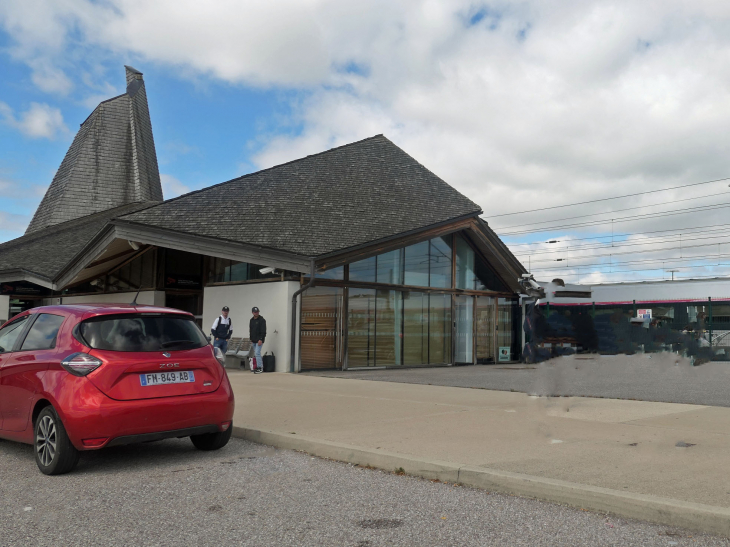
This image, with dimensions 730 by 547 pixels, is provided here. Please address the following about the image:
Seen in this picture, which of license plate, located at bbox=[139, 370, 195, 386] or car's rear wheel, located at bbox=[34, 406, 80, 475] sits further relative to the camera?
license plate, located at bbox=[139, 370, 195, 386]

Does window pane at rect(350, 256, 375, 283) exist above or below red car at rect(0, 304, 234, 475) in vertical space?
above

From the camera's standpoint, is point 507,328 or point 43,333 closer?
point 43,333

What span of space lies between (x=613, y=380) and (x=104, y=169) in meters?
34.6

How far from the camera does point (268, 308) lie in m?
18.2

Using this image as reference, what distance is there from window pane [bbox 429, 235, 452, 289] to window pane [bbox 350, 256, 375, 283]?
2.88 metres

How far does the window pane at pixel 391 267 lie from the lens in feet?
64.9

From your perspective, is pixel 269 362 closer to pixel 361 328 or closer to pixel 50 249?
pixel 361 328

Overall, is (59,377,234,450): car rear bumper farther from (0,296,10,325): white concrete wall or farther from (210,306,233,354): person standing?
(0,296,10,325): white concrete wall

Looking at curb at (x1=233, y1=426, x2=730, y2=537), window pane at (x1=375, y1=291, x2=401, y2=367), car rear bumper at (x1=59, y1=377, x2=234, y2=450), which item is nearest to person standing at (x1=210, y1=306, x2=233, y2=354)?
window pane at (x1=375, y1=291, x2=401, y2=367)

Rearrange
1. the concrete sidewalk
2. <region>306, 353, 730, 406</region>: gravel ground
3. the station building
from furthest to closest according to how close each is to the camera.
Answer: the station building → <region>306, 353, 730, 406</region>: gravel ground → the concrete sidewalk

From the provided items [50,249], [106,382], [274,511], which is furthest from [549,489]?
[50,249]

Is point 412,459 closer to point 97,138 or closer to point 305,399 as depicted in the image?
point 305,399

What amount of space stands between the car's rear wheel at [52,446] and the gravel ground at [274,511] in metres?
0.11

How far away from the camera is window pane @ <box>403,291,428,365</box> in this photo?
20734 mm
